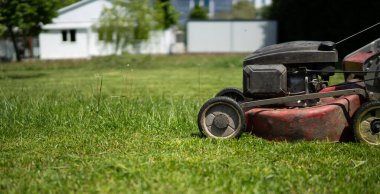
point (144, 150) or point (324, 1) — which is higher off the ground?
point (324, 1)

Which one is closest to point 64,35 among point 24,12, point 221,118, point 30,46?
point 30,46

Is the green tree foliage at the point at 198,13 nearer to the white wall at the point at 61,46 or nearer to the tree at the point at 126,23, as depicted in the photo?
the white wall at the point at 61,46

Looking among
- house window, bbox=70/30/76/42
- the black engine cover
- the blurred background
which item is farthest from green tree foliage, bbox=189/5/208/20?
the black engine cover

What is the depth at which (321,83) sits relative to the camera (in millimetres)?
5547

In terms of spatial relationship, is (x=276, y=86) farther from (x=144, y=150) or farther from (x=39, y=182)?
(x=39, y=182)

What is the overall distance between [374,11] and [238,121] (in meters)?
22.5

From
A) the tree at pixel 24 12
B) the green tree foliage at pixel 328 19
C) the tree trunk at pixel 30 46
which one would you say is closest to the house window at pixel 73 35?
the tree trunk at pixel 30 46

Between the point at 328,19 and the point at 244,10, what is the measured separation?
98.1 feet

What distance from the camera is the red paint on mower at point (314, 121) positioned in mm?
5078

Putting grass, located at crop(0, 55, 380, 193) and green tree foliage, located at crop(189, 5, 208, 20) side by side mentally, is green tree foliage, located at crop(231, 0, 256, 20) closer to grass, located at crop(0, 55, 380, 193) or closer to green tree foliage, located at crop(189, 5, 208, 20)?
green tree foliage, located at crop(189, 5, 208, 20)

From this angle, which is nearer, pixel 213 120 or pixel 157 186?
A: pixel 157 186

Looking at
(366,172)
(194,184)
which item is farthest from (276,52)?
(194,184)

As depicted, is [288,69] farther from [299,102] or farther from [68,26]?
[68,26]

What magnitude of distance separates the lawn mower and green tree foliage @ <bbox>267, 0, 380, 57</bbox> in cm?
1941
